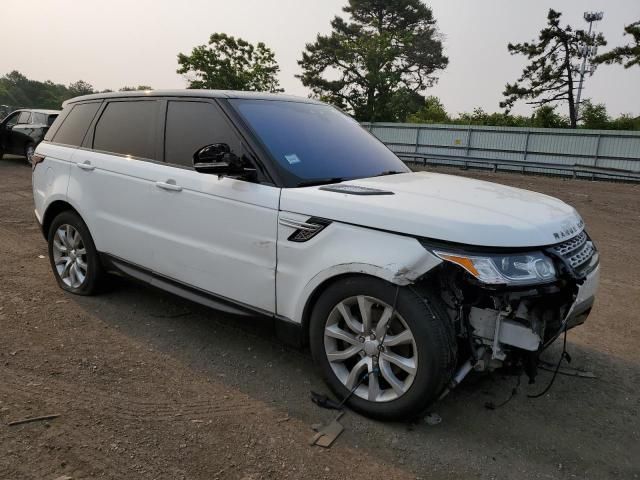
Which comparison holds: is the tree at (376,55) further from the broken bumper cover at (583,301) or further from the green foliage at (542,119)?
the broken bumper cover at (583,301)

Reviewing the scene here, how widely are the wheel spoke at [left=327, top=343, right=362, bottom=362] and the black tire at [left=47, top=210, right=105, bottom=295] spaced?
2499 millimetres

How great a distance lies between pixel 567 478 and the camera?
8.29ft

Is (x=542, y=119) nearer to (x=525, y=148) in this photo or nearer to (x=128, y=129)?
(x=525, y=148)

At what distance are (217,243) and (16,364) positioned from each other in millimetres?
1552

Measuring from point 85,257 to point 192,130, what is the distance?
1745 mm

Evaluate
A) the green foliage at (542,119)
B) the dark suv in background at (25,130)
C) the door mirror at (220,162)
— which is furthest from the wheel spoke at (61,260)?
the green foliage at (542,119)

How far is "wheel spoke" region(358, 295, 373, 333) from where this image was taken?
2.79 metres

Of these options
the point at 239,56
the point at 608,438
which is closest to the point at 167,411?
the point at 608,438

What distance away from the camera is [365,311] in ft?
9.21

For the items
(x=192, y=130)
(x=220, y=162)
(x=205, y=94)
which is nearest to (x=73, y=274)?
(x=192, y=130)

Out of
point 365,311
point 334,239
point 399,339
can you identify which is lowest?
point 399,339

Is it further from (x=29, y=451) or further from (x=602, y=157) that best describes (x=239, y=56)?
(x=29, y=451)

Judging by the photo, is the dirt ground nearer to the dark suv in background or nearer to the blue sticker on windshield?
the blue sticker on windshield

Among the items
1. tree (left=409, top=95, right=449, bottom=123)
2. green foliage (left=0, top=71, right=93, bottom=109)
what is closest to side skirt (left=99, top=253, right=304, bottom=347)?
tree (left=409, top=95, right=449, bottom=123)
